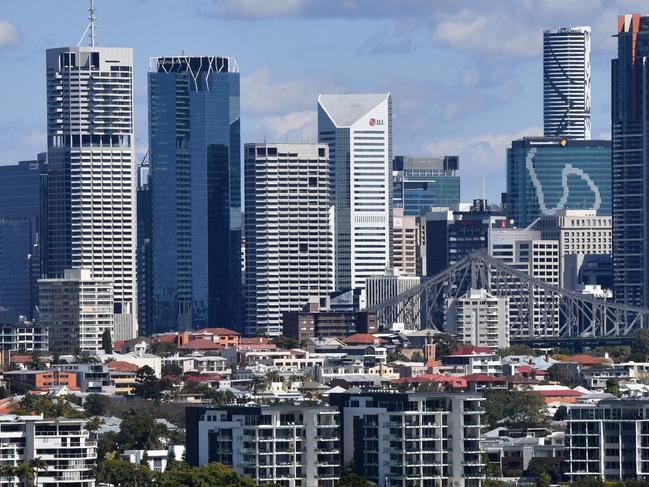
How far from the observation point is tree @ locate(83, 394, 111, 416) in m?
188

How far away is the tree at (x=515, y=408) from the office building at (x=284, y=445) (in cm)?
3730

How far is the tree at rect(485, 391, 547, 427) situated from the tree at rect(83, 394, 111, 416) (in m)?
23.5

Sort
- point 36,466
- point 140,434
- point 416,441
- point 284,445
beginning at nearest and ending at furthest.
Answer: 1. point 36,466
2. point 284,445
3. point 416,441
4. point 140,434

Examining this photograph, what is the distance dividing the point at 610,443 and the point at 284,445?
15585mm

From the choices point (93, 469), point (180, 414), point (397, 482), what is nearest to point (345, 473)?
point (397, 482)

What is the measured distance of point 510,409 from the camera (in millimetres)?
187250

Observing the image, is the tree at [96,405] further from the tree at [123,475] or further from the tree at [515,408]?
the tree at [123,475]

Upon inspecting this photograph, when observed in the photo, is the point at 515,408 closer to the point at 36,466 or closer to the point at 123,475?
the point at 123,475

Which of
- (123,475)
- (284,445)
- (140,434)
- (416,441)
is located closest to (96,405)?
(140,434)

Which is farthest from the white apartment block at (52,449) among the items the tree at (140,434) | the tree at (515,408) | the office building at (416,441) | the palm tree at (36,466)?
the tree at (515,408)

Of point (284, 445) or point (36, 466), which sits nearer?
point (36, 466)

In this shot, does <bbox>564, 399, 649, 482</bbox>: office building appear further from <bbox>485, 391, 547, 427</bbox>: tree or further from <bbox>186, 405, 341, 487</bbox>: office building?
<bbox>485, 391, 547, 427</bbox>: tree

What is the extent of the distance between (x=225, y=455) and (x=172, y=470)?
2524 millimetres

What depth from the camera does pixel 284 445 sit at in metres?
136
